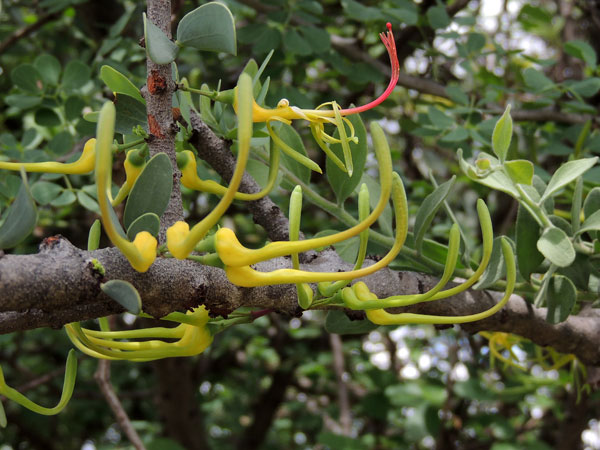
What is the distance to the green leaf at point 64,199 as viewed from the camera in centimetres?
72

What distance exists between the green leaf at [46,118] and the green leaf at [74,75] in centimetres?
4

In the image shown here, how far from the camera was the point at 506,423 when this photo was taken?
4.06 feet

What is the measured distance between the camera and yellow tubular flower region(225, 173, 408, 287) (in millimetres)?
261

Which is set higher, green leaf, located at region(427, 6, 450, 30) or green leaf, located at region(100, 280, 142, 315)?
green leaf, located at region(100, 280, 142, 315)

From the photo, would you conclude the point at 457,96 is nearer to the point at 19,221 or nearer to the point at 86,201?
the point at 86,201

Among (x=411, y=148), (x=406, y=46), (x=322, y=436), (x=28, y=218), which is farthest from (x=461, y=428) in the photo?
(x=28, y=218)

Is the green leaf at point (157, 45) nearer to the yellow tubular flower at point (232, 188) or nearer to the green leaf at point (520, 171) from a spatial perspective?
the yellow tubular flower at point (232, 188)

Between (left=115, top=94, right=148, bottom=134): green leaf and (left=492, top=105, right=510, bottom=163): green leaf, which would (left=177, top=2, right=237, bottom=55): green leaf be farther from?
(left=492, top=105, right=510, bottom=163): green leaf

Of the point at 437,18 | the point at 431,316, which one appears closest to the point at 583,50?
the point at 437,18

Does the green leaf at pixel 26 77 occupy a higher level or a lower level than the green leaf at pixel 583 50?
lower

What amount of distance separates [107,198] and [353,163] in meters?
0.22

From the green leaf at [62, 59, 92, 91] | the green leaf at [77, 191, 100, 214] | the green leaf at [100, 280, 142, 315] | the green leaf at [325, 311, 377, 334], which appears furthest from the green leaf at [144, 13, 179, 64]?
the green leaf at [62, 59, 92, 91]

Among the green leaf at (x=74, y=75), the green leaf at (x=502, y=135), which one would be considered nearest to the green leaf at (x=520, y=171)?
the green leaf at (x=502, y=135)

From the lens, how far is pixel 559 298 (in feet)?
1.42
